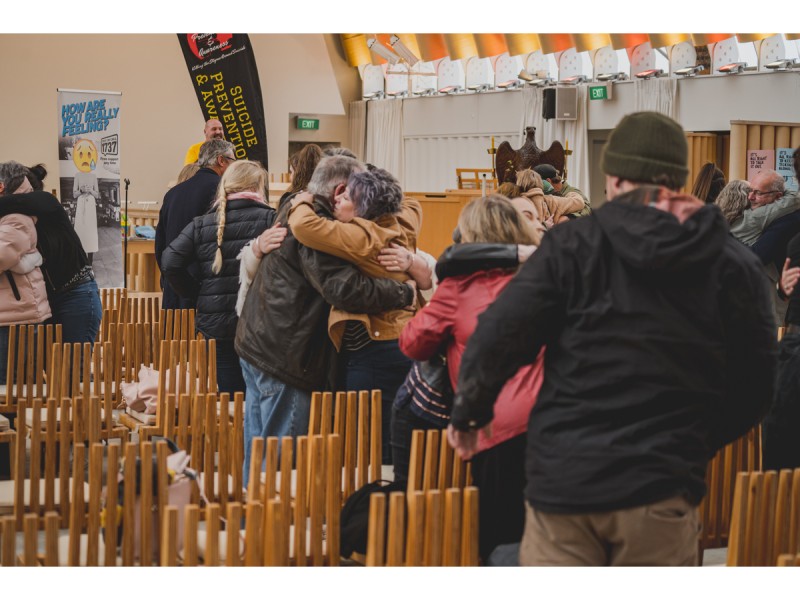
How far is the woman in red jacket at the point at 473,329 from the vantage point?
2.82 meters

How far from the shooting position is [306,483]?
2.93 metres

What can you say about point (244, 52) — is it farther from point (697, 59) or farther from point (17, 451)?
point (17, 451)

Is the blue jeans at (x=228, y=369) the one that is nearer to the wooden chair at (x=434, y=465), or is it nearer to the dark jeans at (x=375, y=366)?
the dark jeans at (x=375, y=366)

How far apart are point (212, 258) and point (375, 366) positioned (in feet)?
4.16

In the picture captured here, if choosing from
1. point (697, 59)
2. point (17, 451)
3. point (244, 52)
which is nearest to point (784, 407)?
point (17, 451)

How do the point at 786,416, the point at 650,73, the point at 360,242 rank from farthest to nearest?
the point at 650,73
the point at 786,416
the point at 360,242

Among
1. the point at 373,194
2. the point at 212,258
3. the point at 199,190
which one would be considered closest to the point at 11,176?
the point at 199,190

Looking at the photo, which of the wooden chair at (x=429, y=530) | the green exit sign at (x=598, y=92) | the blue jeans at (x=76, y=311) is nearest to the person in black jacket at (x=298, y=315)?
the wooden chair at (x=429, y=530)

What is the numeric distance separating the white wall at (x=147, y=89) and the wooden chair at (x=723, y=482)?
552 inches

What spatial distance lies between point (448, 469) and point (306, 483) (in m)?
0.38

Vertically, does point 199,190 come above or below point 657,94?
below

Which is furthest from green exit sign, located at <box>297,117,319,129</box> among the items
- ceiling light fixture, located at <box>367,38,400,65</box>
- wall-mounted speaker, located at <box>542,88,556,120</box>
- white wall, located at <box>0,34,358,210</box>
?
wall-mounted speaker, located at <box>542,88,556,120</box>

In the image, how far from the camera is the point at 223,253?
469 centimetres

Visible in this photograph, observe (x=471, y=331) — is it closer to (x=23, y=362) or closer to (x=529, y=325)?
(x=529, y=325)
